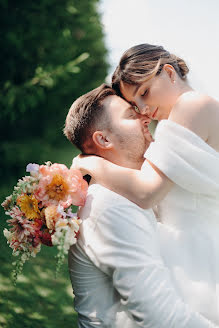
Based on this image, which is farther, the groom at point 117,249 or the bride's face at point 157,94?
the bride's face at point 157,94

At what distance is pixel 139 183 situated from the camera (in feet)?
8.11

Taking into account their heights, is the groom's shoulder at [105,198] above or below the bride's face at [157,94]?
→ below

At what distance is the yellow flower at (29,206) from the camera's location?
259 centimetres

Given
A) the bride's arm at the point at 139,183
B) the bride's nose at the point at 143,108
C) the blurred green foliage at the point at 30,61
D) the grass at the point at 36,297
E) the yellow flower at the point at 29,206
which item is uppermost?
the bride's nose at the point at 143,108

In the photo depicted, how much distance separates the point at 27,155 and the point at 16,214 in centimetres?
825

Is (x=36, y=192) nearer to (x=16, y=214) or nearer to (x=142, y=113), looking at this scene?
(x=16, y=214)

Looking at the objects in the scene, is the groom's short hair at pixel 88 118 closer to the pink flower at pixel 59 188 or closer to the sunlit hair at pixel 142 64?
the sunlit hair at pixel 142 64

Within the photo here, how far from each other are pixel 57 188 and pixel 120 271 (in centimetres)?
71

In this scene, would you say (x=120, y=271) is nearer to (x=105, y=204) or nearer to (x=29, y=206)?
(x=105, y=204)

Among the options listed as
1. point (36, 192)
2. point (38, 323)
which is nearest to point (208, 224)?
point (36, 192)

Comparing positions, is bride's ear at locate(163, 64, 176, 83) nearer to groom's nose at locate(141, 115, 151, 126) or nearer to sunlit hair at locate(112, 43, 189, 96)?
sunlit hair at locate(112, 43, 189, 96)

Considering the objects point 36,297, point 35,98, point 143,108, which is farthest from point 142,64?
point 35,98

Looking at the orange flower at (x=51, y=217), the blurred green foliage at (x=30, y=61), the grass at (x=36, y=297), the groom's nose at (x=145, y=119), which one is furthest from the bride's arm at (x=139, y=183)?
the blurred green foliage at (x=30, y=61)

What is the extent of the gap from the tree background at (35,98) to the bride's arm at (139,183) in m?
2.52
